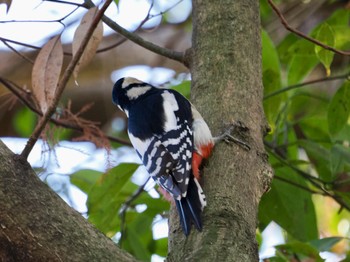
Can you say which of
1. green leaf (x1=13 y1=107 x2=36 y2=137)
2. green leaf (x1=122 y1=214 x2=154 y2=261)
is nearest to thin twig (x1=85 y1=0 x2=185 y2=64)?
green leaf (x1=122 y1=214 x2=154 y2=261)

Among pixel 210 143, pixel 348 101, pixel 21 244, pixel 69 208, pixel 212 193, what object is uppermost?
pixel 348 101

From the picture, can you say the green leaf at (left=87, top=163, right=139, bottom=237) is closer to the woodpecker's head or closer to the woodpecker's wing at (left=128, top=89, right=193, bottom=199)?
the woodpecker's wing at (left=128, top=89, right=193, bottom=199)

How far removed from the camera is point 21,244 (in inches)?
71.1

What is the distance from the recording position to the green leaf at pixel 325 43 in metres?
2.90

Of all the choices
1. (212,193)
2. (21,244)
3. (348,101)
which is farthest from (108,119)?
(21,244)

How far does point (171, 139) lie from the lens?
2.93 m

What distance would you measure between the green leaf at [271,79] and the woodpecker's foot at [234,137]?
3.14ft

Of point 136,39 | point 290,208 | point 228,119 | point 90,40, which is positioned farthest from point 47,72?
point 290,208

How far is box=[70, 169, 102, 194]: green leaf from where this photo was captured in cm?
375

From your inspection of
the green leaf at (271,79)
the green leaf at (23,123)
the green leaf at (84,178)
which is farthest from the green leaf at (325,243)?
the green leaf at (23,123)

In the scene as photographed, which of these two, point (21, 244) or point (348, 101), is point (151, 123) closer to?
point (348, 101)

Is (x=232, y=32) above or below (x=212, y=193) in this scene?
above

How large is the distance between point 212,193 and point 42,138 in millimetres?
1002

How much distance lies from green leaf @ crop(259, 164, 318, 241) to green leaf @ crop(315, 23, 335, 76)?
58cm
